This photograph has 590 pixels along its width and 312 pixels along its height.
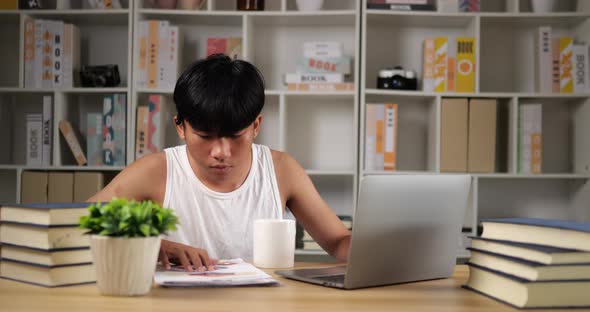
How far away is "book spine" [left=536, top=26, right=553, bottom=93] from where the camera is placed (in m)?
3.39

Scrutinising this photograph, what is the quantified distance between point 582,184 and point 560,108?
421 millimetres

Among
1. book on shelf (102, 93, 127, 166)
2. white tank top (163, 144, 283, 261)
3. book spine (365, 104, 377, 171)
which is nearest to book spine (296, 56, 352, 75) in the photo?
book spine (365, 104, 377, 171)

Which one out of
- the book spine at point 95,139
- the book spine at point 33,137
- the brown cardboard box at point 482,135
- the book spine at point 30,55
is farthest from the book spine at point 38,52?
the brown cardboard box at point 482,135

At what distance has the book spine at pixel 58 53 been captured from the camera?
11.1ft

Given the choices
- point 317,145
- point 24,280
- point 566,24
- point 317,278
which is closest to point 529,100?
point 566,24

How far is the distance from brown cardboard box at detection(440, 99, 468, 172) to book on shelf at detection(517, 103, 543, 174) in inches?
10.9

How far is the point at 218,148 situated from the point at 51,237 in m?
0.56

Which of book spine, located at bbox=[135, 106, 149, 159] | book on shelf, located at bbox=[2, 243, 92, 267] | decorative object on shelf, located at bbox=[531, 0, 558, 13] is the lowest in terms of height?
book on shelf, located at bbox=[2, 243, 92, 267]

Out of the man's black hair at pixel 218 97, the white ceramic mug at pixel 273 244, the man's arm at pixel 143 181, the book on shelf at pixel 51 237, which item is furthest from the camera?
the man's arm at pixel 143 181

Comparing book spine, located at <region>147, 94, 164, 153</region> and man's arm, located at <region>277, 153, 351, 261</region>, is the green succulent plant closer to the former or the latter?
man's arm, located at <region>277, 153, 351, 261</region>

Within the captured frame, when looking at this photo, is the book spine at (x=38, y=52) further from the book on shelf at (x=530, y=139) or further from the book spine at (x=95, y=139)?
the book on shelf at (x=530, y=139)

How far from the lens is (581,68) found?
11.1 feet

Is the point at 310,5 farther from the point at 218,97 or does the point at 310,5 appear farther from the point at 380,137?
the point at 218,97

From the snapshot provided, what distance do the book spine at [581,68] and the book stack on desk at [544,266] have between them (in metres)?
2.44
